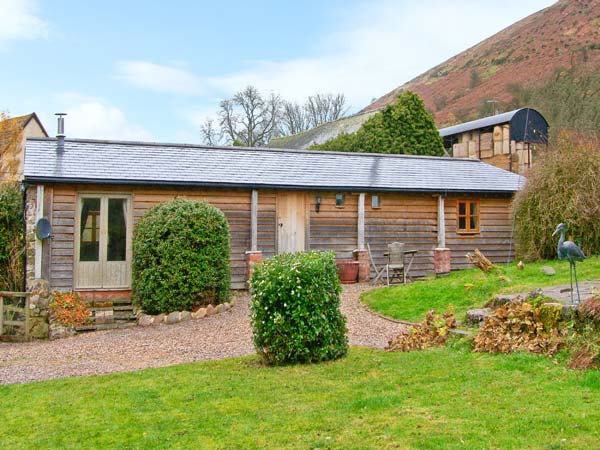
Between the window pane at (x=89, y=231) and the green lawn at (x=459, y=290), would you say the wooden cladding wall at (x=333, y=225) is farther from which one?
the window pane at (x=89, y=231)

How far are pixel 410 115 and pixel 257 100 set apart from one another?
29.3 meters

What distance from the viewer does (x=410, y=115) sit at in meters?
27.0

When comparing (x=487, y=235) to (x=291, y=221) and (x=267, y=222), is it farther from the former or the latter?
(x=267, y=222)

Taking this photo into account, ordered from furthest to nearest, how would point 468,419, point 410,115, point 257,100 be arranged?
1. point 257,100
2. point 410,115
3. point 468,419

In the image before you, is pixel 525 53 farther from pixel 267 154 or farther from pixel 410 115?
pixel 267 154

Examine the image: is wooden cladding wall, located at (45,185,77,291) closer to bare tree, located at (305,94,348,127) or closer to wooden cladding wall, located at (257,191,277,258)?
wooden cladding wall, located at (257,191,277,258)

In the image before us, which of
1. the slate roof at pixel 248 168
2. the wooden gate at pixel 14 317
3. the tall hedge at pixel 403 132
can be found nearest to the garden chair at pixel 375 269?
the slate roof at pixel 248 168

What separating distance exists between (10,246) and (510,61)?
2792 inches

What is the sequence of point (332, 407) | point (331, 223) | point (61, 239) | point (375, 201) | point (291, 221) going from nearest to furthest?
1. point (332, 407)
2. point (61, 239)
3. point (291, 221)
4. point (331, 223)
5. point (375, 201)

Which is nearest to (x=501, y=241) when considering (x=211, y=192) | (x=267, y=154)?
(x=267, y=154)

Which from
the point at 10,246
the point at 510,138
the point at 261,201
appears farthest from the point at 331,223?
the point at 510,138

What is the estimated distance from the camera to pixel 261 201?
1588 centimetres

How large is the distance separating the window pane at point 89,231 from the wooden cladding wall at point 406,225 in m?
7.25

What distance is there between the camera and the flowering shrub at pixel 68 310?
12.2 m
